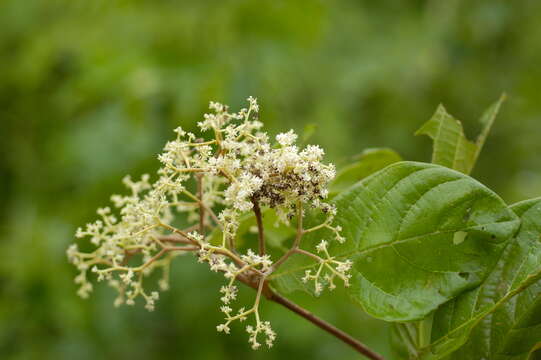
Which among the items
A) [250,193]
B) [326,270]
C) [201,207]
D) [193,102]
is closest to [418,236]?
[326,270]

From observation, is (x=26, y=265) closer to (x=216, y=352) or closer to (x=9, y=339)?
(x=9, y=339)

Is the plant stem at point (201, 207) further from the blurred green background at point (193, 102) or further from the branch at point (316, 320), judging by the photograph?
the blurred green background at point (193, 102)

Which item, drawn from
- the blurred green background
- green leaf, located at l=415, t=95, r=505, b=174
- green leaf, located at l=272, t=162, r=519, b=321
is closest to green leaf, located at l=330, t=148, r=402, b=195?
green leaf, located at l=415, t=95, r=505, b=174

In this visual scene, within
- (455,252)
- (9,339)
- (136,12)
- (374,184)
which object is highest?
(136,12)

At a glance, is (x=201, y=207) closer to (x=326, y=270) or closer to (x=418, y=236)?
(x=326, y=270)

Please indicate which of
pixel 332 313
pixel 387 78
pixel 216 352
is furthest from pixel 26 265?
pixel 387 78

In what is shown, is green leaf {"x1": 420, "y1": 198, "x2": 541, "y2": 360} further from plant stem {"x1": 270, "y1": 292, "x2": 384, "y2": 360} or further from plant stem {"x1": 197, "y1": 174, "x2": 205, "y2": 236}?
plant stem {"x1": 197, "y1": 174, "x2": 205, "y2": 236}

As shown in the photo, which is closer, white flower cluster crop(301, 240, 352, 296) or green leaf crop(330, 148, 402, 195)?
white flower cluster crop(301, 240, 352, 296)
